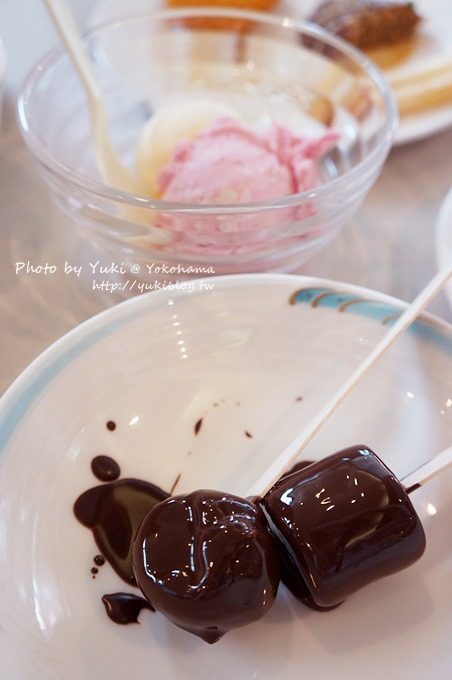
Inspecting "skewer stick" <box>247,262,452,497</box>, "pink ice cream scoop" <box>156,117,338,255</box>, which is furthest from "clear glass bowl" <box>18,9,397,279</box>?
"skewer stick" <box>247,262,452,497</box>

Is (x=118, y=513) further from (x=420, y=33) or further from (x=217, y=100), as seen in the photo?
(x=420, y=33)

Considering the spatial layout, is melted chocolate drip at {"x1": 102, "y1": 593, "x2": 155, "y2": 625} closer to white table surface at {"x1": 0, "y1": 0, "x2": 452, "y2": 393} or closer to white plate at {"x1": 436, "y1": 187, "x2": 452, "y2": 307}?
white table surface at {"x1": 0, "y1": 0, "x2": 452, "y2": 393}

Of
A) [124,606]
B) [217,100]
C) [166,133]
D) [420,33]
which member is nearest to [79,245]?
[166,133]

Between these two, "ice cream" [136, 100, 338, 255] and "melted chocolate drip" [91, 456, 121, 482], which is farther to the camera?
"ice cream" [136, 100, 338, 255]

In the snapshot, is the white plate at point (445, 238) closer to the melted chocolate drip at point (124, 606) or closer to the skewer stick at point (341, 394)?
the skewer stick at point (341, 394)

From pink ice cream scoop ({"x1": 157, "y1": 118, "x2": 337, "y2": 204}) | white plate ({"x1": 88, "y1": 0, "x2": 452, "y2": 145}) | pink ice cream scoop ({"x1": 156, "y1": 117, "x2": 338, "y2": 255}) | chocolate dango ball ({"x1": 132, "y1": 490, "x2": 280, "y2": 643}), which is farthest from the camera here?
white plate ({"x1": 88, "y1": 0, "x2": 452, "y2": 145})

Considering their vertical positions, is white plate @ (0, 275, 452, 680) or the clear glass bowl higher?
the clear glass bowl
